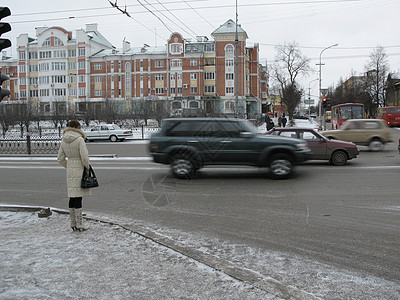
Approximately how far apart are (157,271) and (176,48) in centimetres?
7467

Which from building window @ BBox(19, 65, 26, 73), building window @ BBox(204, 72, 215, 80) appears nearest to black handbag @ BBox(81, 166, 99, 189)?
building window @ BBox(204, 72, 215, 80)

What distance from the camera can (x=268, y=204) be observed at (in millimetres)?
7883

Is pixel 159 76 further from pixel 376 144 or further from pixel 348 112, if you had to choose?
pixel 376 144

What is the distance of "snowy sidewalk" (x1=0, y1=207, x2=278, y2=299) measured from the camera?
12.2 ft

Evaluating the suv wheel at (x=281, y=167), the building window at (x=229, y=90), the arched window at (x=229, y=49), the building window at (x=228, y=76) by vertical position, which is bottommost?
the suv wheel at (x=281, y=167)

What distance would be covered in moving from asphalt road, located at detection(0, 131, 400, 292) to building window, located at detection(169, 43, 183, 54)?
64.9 meters

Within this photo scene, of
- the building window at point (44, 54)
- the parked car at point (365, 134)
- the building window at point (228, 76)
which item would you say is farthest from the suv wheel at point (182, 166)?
the building window at point (44, 54)

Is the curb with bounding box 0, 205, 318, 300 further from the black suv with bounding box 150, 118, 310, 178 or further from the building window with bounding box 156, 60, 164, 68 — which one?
the building window with bounding box 156, 60, 164, 68

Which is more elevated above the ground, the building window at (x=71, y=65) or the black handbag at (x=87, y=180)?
the building window at (x=71, y=65)

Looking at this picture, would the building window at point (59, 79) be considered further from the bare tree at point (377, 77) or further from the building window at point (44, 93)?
the bare tree at point (377, 77)

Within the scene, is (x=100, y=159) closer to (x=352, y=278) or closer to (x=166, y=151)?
(x=166, y=151)

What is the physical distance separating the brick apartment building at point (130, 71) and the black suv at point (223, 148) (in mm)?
60348

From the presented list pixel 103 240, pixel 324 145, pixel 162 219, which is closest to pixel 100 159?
pixel 324 145

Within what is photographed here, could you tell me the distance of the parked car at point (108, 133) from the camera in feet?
107
